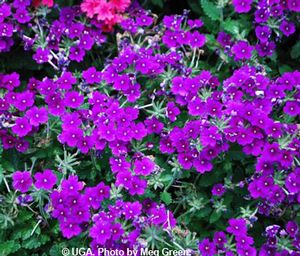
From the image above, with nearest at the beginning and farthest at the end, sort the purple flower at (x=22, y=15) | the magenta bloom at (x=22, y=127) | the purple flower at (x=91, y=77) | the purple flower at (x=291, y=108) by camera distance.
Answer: the magenta bloom at (x=22, y=127)
the purple flower at (x=291, y=108)
the purple flower at (x=91, y=77)
the purple flower at (x=22, y=15)

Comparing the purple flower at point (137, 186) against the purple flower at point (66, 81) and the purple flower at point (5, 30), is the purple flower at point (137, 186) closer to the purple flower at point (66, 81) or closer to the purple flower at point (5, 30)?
the purple flower at point (66, 81)

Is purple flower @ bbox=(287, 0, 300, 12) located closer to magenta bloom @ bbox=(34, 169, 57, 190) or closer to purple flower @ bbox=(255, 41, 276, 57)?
purple flower @ bbox=(255, 41, 276, 57)

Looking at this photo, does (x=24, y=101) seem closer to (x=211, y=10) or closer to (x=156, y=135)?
(x=156, y=135)

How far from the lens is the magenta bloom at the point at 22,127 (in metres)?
3.54

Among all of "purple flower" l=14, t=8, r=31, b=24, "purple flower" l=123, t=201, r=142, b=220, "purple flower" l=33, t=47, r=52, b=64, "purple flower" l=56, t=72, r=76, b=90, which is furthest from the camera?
"purple flower" l=14, t=8, r=31, b=24

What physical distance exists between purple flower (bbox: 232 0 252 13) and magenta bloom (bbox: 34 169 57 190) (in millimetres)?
1815

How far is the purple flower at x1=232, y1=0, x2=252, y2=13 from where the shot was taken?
418cm

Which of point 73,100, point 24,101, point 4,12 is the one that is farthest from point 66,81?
point 4,12

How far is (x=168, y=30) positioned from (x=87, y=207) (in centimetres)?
160

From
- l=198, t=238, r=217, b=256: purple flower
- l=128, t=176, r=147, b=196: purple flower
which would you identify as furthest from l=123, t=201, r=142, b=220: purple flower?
l=198, t=238, r=217, b=256: purple flower

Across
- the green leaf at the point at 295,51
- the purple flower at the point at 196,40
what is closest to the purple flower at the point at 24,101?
the purple flower at the point at 196,40

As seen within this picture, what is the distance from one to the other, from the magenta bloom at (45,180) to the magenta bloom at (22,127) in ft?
1.14

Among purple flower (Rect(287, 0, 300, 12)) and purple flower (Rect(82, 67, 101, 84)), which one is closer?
purple flower (Rect(82, 67, 101, 84))

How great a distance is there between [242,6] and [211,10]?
0.25 meters
